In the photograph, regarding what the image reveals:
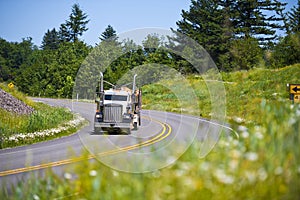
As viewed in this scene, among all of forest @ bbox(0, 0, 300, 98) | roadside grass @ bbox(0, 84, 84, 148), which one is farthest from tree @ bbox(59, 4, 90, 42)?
roadside grass @ bbox(0, 84, 84, 148)

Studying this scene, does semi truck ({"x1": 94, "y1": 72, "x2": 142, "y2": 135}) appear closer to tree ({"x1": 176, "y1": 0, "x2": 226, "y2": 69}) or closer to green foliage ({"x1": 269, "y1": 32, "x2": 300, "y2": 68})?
green foliage ({"x1": 269, "y1": 32, "x2": 300, "y2": 68})

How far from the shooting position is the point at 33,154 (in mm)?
14586

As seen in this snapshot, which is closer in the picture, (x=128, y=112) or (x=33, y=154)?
(x=33, y=154)

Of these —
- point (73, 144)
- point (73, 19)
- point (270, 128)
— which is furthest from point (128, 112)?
point (73, 19)

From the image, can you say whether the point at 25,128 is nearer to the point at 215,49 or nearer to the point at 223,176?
the point at 223,176

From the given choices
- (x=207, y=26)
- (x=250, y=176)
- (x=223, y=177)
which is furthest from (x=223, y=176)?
(x=207, y=26)

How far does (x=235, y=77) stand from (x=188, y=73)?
10475 mm

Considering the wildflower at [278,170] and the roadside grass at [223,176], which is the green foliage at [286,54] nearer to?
the roadside grass at [223,176]

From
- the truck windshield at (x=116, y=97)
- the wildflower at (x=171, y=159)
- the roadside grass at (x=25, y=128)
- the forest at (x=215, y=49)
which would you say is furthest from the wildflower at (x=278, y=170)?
the forest at (x=215, y=49)

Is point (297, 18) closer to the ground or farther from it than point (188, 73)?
farther from it

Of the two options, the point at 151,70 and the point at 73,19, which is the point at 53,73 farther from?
the point at 151,70

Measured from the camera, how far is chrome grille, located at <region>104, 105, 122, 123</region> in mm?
20250

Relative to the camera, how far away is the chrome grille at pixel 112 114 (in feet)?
66.4

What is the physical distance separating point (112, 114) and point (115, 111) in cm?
24
